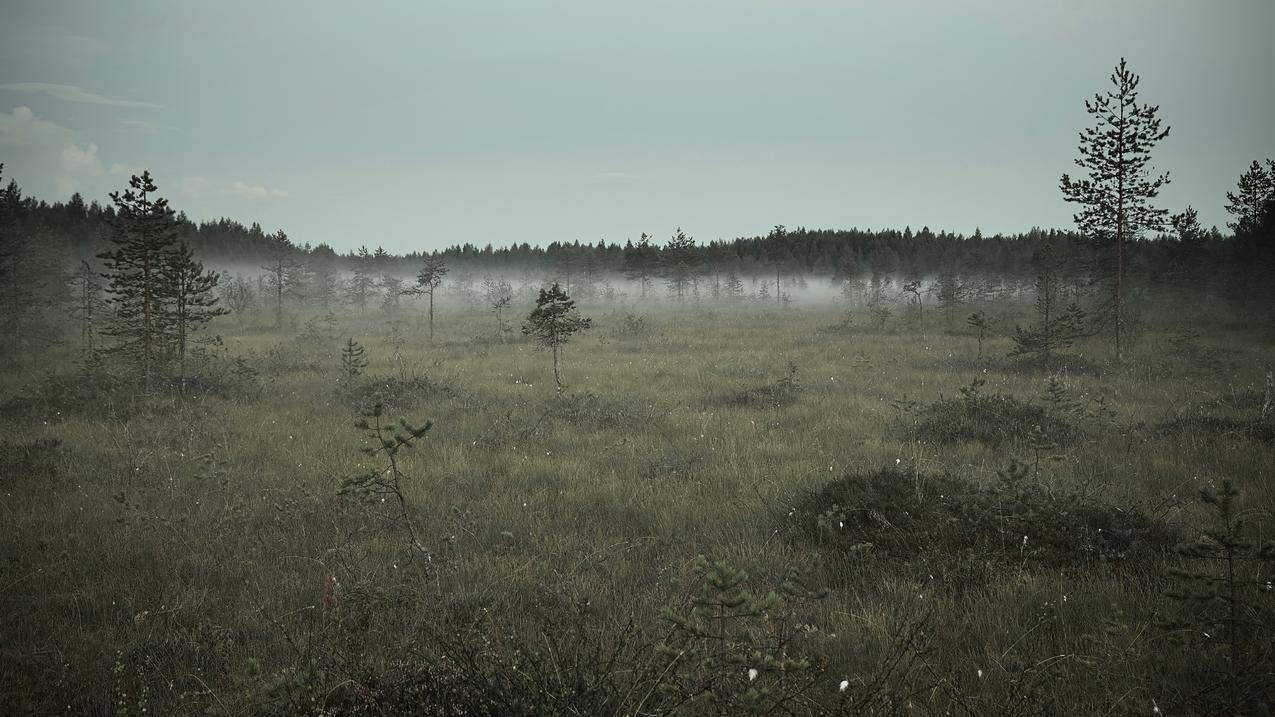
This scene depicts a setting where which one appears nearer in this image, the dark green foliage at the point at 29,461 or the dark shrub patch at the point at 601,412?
the dark green foliage at the point at 29,461

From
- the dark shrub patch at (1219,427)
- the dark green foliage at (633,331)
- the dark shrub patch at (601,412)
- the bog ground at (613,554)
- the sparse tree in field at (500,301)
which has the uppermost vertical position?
the sparse tree in field at (500,301)

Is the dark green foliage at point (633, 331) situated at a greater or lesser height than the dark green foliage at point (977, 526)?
greater

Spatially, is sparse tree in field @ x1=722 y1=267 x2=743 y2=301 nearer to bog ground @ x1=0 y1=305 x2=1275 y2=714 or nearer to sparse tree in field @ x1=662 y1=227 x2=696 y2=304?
sparse tree in field @ x1=662 y1=227 x2=696 y2=304

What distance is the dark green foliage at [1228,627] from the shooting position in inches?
101

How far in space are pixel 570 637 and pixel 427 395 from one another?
930cm

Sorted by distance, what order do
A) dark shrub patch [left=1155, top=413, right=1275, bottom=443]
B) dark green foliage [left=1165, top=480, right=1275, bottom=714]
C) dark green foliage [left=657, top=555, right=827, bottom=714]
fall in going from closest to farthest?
dark green foliage [left=657, top=555, right=827, bottom=714] < dark green foliage [left=1165, top=480, right=1275, bottom=714] < dark shrub patch [left=1155, top=413, right=1275, bottom=443]

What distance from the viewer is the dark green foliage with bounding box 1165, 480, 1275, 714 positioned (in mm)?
2568

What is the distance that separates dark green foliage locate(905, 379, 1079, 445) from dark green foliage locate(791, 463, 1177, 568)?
3117mm

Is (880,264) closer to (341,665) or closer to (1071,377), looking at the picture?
(1071,377)

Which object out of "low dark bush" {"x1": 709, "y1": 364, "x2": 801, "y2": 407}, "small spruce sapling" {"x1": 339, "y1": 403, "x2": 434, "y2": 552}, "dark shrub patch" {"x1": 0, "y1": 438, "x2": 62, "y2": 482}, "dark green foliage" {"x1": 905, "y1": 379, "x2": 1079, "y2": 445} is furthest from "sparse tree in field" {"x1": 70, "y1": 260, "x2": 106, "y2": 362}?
"dark green foliage" {"x1": 905, "y1": 379, "x2": 1079, "y2": 445}

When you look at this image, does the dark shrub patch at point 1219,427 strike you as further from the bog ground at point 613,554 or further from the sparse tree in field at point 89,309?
the sparse tree in field at point 89,309

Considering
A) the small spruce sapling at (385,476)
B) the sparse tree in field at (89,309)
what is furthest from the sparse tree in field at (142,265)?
the small spruce sapling at (385,476)

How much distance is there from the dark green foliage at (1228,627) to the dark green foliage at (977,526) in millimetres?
593

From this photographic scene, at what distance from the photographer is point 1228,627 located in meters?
3.33
